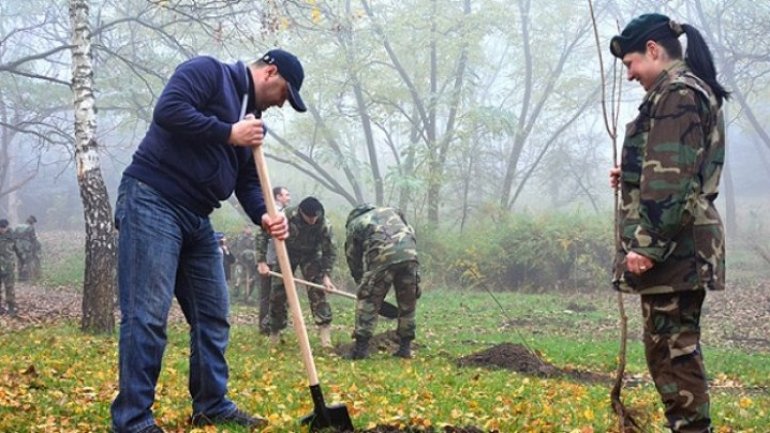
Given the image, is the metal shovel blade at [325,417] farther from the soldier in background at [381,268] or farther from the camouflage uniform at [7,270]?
the camouflage uniform at [7,270]

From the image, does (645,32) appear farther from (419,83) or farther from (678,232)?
(419,83)

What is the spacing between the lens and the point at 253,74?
14.5ft

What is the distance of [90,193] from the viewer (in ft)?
34.2

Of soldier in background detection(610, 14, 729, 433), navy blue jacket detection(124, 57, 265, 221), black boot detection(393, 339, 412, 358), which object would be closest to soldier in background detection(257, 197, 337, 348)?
black boot detection(393, 339, 412, 358)

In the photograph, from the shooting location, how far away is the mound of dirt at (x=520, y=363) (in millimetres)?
8875

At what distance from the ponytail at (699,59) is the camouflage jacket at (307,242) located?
7.24 meters

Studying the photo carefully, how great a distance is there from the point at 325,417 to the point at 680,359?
192cm

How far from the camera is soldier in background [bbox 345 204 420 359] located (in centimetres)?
941

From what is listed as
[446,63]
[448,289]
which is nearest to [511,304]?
[448,289]

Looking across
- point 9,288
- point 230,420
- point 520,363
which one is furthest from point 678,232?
point 9,288

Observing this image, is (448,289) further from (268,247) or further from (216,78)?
(216,78)

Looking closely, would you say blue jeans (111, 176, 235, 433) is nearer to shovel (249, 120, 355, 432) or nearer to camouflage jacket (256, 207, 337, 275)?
shovel (249, 120, 355, 432)

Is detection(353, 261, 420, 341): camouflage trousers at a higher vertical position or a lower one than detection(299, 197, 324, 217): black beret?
lower

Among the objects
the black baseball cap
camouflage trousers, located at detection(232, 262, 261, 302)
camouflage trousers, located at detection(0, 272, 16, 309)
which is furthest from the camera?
camouflage trousers, located at detection(232, 262, 261, 302)
